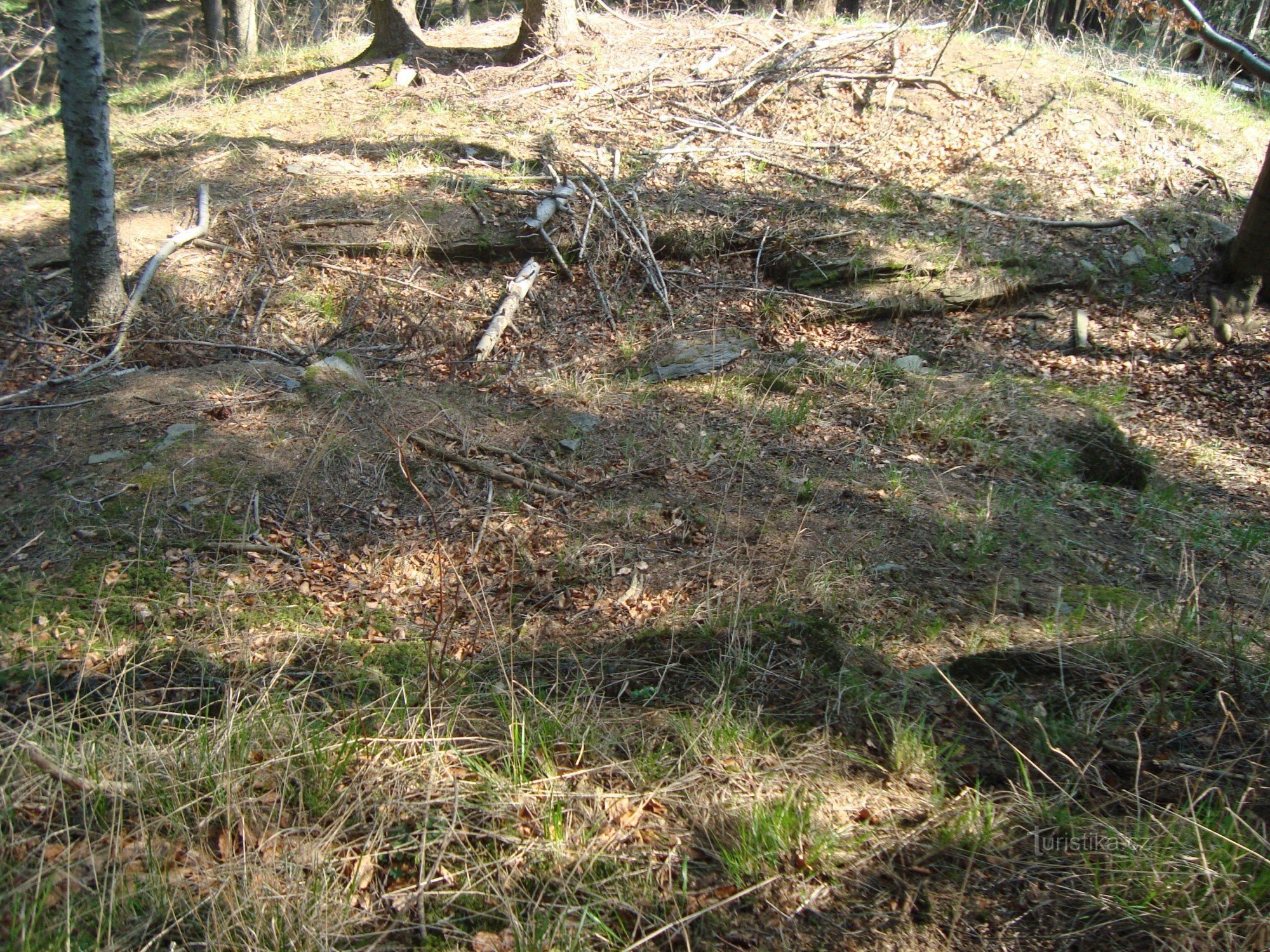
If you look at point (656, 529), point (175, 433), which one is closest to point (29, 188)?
point (175, 433)

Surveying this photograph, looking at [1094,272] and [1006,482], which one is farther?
[1094,272]

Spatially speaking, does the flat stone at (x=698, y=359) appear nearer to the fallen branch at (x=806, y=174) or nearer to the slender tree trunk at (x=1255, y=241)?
the fallen branch at (x=806, y=174)

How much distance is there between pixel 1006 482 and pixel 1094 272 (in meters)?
3.42

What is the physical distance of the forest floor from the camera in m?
2.42

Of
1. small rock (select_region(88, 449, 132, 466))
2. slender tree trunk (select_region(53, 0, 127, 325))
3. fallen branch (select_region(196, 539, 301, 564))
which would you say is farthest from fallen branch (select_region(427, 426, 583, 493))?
slender tree trunk (select_region(53, 0, 127, 325))

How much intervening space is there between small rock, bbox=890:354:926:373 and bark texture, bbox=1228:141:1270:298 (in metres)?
3.05

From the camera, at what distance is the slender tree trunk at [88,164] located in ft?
15.9

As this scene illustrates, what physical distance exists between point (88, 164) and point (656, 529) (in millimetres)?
4277

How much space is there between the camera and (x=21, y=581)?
3.62 m

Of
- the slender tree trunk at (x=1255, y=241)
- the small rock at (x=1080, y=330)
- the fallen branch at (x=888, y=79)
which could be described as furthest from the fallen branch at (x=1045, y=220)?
the fallen branch at (x=888, y=79)

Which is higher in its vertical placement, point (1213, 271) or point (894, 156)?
point (894, 156)

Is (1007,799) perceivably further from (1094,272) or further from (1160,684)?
(1094,272)

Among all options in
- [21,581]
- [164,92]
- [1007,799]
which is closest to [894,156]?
[1007,799]

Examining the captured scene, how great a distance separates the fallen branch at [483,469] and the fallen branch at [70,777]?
2.47 m
